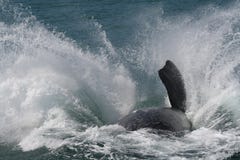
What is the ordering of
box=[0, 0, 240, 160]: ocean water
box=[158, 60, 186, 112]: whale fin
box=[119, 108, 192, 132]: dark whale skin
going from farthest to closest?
box=[158, 60, 186, 112]: whale fin
box=[119, 108, 192, 132]: dark whale skin
box=[0, 0, 240, 160]: ocean water

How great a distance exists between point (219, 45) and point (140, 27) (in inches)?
681

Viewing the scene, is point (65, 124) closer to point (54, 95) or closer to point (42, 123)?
point (42, 123)

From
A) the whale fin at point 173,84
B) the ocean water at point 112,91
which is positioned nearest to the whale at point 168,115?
the whale fin at point 173,84

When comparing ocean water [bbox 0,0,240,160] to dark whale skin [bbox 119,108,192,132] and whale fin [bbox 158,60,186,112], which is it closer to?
dark whale skin [bbox 119,108,192,132]

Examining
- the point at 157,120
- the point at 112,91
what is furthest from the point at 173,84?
the point at 112,91

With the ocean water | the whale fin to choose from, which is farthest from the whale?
the ocean water

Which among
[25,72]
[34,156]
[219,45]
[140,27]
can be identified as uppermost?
[140,27]

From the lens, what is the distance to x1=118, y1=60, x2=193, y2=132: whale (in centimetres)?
1928

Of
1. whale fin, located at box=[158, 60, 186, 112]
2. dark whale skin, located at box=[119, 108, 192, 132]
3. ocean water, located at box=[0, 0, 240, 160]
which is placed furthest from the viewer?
whale fin, located at box=[158, 60, 186, 112]

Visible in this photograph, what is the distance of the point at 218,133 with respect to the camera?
1917 centimetres

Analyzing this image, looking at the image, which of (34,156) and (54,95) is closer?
(34,156)

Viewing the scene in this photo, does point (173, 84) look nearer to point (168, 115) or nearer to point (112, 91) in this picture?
point (168, 115)

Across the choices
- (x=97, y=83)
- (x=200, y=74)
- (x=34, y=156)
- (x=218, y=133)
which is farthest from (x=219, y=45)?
(x=34, y=156)

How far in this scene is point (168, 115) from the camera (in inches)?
800
